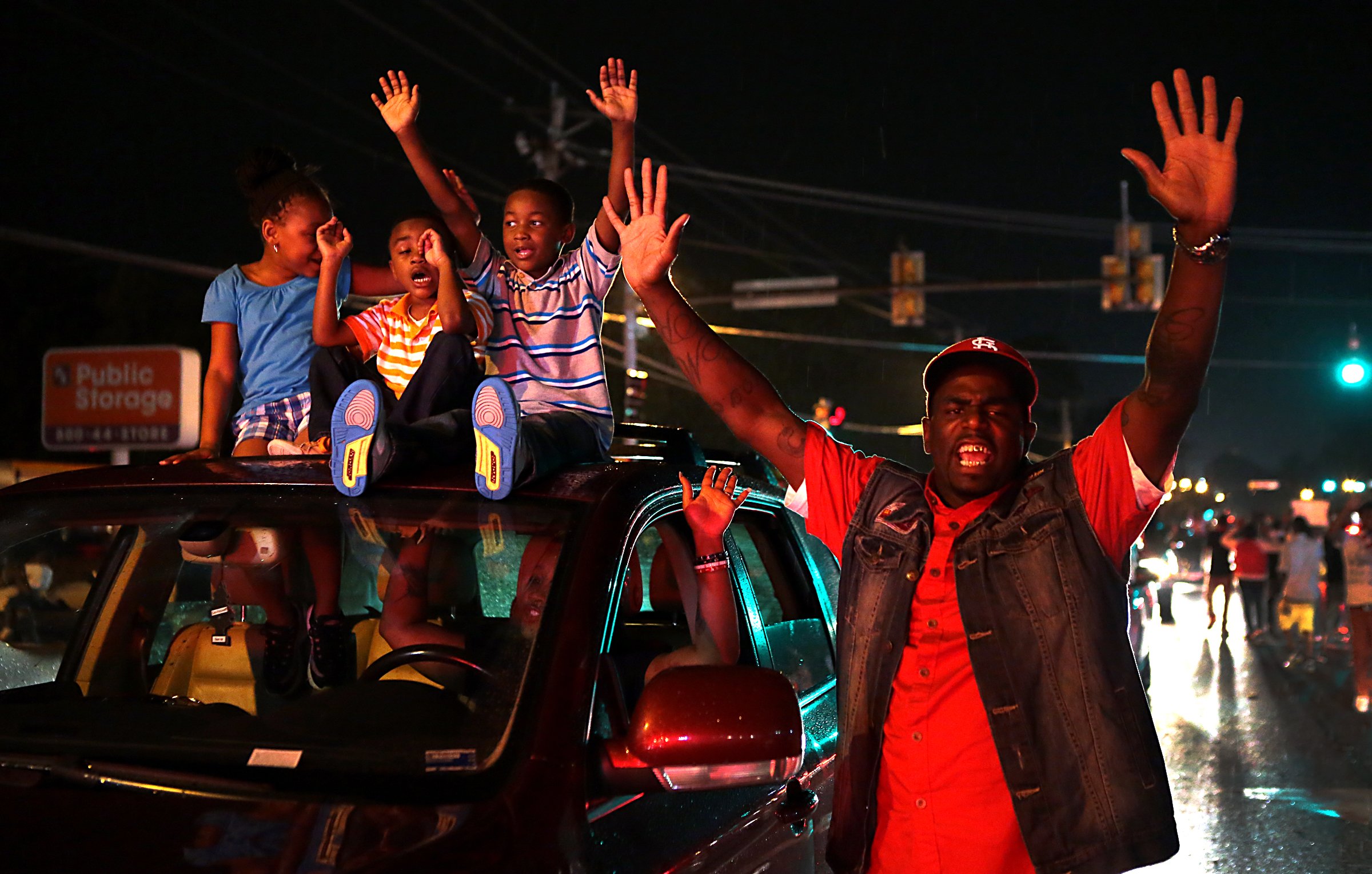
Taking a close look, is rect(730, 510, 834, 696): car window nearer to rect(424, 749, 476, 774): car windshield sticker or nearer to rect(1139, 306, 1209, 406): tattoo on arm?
rect(1139, 306, 1209, 406): tattoo on arm

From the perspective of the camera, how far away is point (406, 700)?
270 centimetres

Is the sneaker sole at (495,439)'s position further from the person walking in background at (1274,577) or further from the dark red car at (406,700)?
the person walking in background at (1274,577)

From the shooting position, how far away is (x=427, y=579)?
313 cm

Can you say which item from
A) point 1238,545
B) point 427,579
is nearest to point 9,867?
point 427,579

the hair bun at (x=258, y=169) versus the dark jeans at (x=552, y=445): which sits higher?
the hair bun at (x=258, y=169)

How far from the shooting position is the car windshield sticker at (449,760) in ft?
7.83

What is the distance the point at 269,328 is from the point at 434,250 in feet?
2.73

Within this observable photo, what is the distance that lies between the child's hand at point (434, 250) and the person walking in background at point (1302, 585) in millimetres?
15237

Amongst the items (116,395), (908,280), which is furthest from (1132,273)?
(116,395)

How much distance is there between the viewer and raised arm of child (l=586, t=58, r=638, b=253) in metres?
4.34

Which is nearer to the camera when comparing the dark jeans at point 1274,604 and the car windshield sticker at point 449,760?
the car windshield sticker at point 449,760

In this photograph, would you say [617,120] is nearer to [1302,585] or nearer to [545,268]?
[545,268]

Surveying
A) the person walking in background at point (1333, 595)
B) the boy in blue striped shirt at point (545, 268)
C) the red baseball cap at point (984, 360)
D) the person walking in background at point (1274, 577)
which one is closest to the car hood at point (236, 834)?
the red baseball cap at point (984, 360)

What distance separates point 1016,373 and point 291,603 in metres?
1.82
